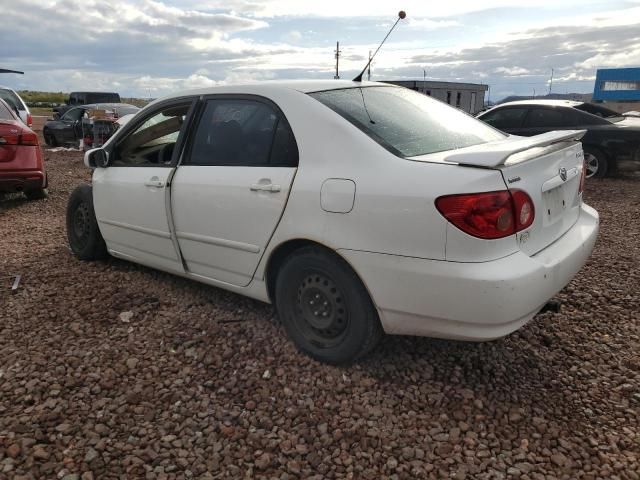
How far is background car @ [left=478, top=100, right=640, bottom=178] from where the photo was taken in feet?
28.2

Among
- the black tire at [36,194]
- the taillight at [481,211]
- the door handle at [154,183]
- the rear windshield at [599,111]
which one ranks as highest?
the rear windshield at [599,111]

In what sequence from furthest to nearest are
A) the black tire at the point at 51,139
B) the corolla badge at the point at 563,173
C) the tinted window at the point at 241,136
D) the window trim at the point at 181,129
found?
the black tire at the point at 51,139 → the window trim at the point at 181,129 → the tinted window at the point at 241,136 → the corolla badge at the point at 563,173

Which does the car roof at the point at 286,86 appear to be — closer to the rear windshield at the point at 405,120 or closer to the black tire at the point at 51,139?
the rear windshield at the point at 405,120

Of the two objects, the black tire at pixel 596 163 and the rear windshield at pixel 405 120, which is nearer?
the rear windshield at pixel 405 120

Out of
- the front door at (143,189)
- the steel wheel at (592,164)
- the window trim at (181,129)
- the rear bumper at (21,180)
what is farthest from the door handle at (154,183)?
the steel wheel at (592,164)

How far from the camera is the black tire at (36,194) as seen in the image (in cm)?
784

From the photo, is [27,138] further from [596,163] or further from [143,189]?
[596,163]

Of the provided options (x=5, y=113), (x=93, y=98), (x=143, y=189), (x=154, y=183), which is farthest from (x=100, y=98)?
(x=154, y=183)

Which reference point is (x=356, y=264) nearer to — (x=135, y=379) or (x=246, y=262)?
(x=246, y=262)

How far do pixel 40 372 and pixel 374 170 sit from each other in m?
2.19

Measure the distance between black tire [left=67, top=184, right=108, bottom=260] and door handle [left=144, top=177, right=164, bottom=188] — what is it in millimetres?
1155

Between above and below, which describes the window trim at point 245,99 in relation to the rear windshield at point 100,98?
below

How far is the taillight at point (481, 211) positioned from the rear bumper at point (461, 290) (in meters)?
0.14

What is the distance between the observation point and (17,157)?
22.4ft
